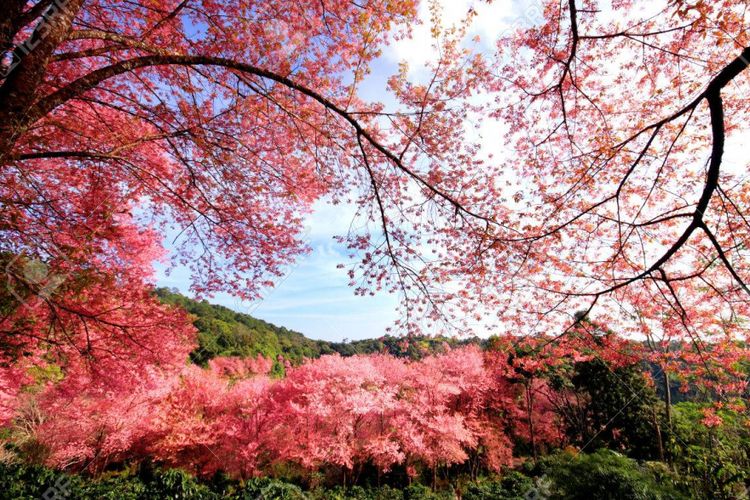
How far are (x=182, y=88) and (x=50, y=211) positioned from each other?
216cm

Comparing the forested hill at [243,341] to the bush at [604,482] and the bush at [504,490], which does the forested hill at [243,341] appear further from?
the bush at [604,482]

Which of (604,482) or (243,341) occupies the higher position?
(243,341)

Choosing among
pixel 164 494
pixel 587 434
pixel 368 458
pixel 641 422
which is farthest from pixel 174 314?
pixel 587 434

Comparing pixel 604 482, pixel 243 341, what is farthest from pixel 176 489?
pixel 243 341

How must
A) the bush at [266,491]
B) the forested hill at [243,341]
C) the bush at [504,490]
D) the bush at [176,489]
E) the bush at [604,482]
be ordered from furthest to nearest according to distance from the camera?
the forested hill at [243,341] → the bush at [504,490] → the bush at [176,489] → the bush at [266,491] → the bush at [604,482]

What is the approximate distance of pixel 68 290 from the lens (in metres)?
2.93

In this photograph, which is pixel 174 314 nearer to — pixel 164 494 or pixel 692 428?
pixel 164 494

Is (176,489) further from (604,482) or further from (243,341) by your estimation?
(243,341)

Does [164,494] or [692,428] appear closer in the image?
[164,494]

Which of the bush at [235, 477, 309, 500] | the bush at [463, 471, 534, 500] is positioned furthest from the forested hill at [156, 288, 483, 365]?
the bush at [235, 477, 309, 500]

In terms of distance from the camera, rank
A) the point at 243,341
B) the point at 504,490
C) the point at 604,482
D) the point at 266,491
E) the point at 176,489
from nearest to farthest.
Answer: the point at 604,482 < the point at 266,491 < the point at 176,489 < the point at 504,490 < the point at 243,341

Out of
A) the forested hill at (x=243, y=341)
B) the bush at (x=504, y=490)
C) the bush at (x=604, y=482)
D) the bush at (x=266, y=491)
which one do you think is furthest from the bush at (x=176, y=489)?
the forested hill at (x=243, y=341)

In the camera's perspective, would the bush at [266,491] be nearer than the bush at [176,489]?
Yes

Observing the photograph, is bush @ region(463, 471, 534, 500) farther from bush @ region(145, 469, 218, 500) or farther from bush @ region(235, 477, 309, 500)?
bush @ region(145, 469, 218, 500)
